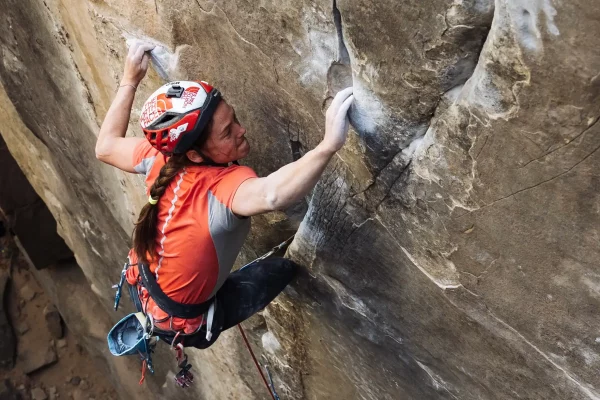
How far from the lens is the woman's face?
7.91ft

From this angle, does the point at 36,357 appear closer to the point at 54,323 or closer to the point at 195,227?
the point at 54,323

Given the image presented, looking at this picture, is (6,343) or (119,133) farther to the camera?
(6,343)

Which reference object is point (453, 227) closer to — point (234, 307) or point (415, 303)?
point (415, 303)

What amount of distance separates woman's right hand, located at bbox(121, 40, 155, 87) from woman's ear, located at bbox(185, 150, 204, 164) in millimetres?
669

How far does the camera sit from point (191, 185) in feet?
8.00

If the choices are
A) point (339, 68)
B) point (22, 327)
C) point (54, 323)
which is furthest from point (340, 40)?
point (22, 327)

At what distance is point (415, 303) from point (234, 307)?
1016mm

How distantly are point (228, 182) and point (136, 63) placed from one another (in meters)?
0.95

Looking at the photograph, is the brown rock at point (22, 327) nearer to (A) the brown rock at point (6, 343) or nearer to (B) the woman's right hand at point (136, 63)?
(A) the brown rock at point (6, 343)

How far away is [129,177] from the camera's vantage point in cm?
435

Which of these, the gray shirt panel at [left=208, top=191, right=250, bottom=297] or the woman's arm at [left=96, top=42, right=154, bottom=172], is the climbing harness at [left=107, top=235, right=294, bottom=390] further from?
the woman's arm at [left=96, top=42, right=154, bottom=172]

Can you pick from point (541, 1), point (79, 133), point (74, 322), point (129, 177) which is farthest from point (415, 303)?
point (74, 322)

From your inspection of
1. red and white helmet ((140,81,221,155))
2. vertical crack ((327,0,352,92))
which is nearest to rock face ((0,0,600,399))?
vertical crack ((327,0,352,92))

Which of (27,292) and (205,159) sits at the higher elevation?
(205,159)
